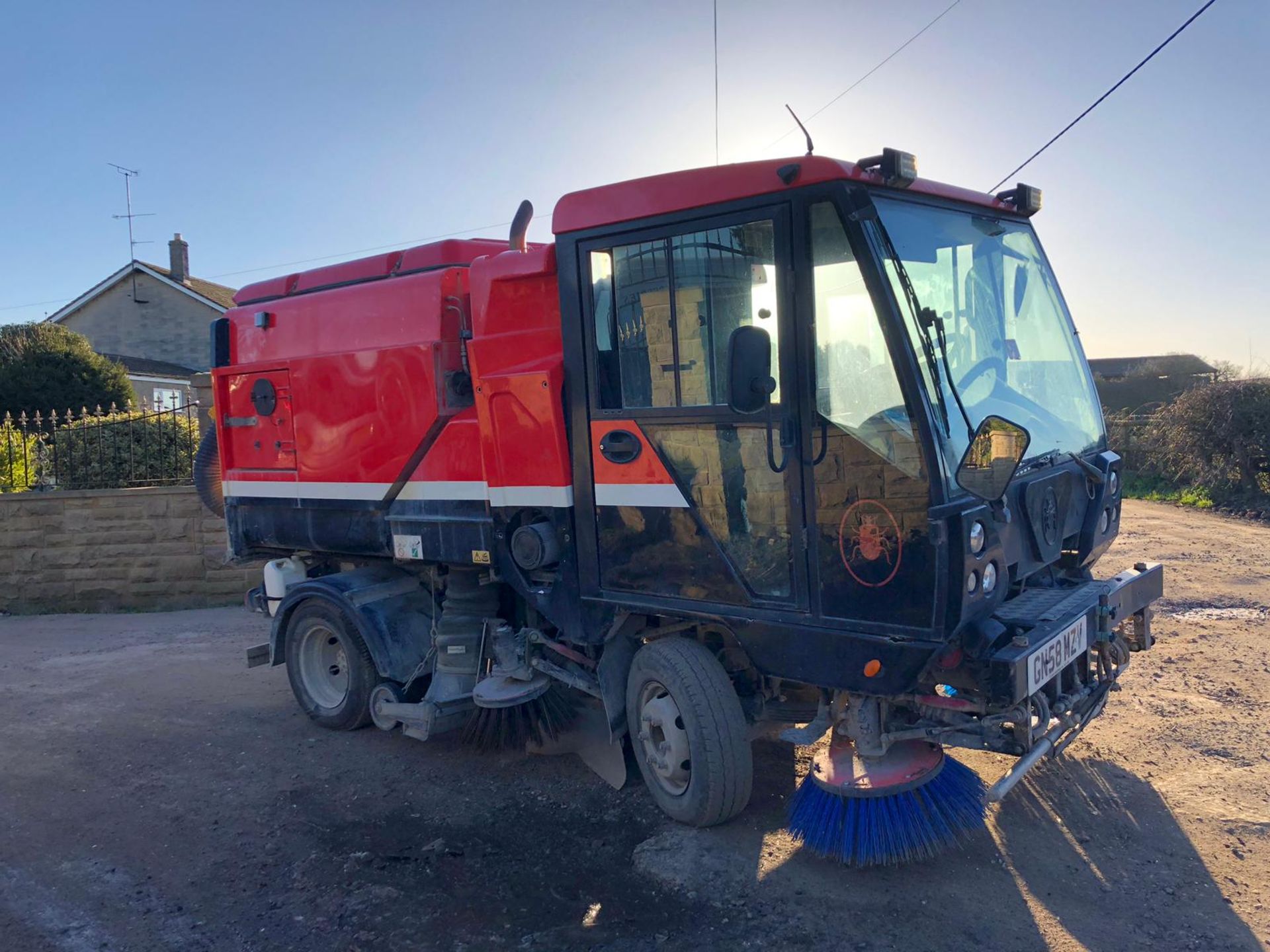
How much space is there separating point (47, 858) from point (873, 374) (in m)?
4.10

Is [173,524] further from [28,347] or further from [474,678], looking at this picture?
[28,347]

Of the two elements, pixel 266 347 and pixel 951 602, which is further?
pixel 266 347

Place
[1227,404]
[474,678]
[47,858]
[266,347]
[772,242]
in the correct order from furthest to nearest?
[1227,404], [266,347], [474,678], [47,858], [772,242]

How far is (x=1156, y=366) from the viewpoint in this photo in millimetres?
27938

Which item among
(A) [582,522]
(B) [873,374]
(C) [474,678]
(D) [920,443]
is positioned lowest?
(C) [474,678]

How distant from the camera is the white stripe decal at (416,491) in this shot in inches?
179

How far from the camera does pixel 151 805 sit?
15.9 feet

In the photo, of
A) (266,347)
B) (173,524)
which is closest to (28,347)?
(173,524)

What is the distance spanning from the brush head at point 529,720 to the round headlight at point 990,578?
7.63ft

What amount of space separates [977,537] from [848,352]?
2.65 ft

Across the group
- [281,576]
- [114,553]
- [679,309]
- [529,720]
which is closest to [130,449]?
[114,553]

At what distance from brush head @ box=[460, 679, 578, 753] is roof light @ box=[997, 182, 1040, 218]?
129 inches

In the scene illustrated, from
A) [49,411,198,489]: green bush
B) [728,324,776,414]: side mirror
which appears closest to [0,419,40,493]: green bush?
[49,411,198,489]: green bush

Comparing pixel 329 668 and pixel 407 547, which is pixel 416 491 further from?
pixel 329 668
